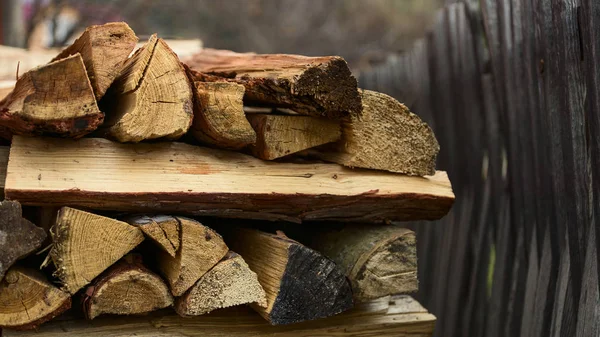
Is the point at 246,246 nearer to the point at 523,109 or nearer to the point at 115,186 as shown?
the point at 115,186

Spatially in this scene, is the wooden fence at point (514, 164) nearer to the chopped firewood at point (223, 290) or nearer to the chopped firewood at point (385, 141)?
the chopped firewood at point (385, 141)

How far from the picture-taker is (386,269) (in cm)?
233

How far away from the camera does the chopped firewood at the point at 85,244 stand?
1.92 m

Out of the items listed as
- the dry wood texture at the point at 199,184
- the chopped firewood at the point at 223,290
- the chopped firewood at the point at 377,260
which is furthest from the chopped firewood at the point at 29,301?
the chopped firewood at the point at 377,260

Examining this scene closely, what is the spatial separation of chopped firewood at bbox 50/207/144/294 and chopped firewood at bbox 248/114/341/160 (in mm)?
468

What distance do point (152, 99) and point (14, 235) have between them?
1.69 feet

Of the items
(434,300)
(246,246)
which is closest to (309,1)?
(434,300)

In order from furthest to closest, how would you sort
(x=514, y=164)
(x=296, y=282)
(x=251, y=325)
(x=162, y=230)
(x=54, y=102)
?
1. (x=514, y=164)
2. (x=251, y=325)
3. (x=296, y=282)
4. (x=162, y=230)
5. (x=54, y=102)

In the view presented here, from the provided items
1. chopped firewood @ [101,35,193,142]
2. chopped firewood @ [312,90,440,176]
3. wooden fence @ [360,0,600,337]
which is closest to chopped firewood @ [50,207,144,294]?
chopped firewood @ [101,35,193,142]

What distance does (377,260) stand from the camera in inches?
91.0

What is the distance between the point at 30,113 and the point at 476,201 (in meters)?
1.93

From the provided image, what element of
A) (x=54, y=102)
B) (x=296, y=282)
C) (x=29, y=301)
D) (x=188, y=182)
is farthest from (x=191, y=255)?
(x=54, y=102)

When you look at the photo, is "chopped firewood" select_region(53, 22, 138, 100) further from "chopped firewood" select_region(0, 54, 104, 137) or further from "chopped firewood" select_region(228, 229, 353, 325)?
"chopped firewood" select_region(228, 229, 353, 325)

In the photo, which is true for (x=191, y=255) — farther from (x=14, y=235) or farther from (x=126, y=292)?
(x=14, y=235)
